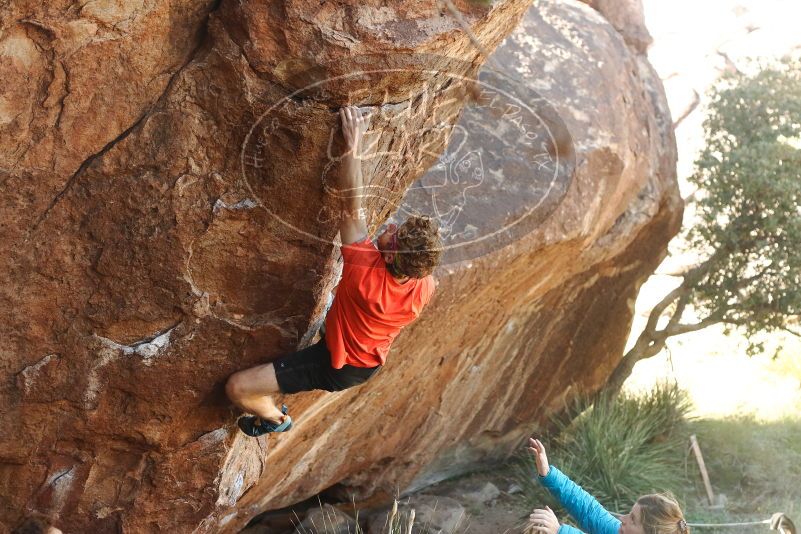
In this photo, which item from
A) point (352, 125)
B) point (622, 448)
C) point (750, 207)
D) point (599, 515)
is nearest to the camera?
point (352, 125)

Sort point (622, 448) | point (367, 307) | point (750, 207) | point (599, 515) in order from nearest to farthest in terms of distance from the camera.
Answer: point (367, 307) < point (599, 515) < point (622, 448) < point (750, 207)

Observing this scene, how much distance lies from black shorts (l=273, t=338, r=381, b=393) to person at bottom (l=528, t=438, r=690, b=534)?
41.0 inches

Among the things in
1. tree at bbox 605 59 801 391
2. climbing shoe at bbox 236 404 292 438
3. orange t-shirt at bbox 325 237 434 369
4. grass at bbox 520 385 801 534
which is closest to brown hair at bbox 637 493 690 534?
orange t-shirt at bbox 325 237 434 369

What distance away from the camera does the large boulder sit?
3.95m

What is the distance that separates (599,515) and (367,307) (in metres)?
1.61

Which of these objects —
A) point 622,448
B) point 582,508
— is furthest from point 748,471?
point 582,508

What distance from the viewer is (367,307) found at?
4.20 meters

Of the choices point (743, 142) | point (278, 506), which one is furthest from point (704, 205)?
point (278, 506)

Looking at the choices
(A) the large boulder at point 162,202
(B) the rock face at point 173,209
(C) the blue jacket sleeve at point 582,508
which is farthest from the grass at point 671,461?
(A) the large boulder at point 162,202

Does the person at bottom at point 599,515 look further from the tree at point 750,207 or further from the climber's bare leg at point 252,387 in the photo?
the tree at point 750,207

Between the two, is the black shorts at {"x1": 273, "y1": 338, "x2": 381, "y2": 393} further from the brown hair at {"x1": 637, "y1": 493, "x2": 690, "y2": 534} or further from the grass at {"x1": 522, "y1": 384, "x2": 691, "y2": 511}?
the grass at {"x1": 522, "y1": 384, "x2": 691, "y2": 511}

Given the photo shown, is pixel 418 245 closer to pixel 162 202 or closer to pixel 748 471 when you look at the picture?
pixel 162 202

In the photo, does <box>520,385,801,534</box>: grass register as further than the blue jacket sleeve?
Yes

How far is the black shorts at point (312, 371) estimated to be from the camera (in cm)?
446
